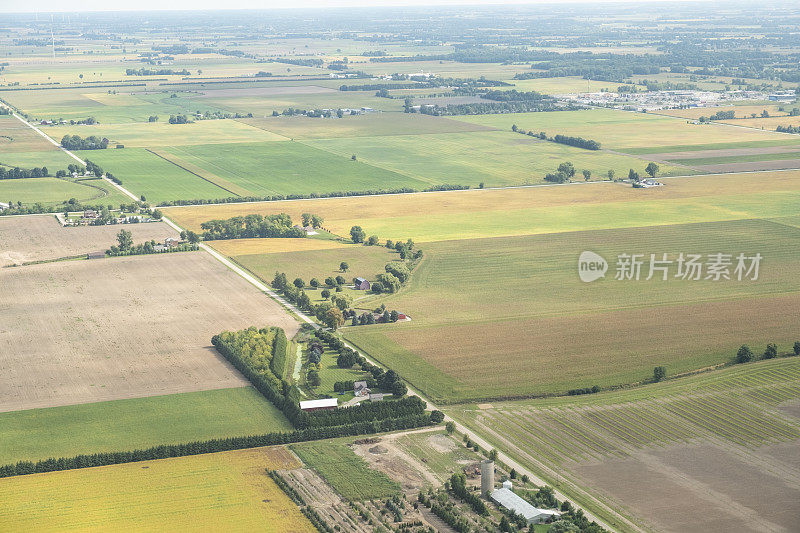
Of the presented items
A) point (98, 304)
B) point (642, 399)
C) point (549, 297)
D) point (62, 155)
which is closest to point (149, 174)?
point (62, 155)

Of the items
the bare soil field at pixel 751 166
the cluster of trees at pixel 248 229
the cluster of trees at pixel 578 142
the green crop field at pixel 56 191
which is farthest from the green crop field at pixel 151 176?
the bare soil field at pixel 751 166

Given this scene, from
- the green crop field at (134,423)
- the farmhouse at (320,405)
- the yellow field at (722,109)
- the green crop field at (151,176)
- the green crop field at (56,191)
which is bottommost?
the green crop field at (56,191)

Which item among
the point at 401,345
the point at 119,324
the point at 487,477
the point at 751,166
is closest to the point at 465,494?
the point at 487,477

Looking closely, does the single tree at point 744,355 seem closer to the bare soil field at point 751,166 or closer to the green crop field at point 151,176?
the green crop field at point 151,176

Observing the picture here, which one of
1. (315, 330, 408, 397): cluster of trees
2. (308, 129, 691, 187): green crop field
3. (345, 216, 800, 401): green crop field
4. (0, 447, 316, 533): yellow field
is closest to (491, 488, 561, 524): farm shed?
(0, 447, 316, 533): yellow field

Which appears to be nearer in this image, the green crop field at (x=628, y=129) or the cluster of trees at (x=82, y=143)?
the cluster of trees at (x=82, y=143)

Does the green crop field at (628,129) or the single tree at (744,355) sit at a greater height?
the green crop field at (628,129)
